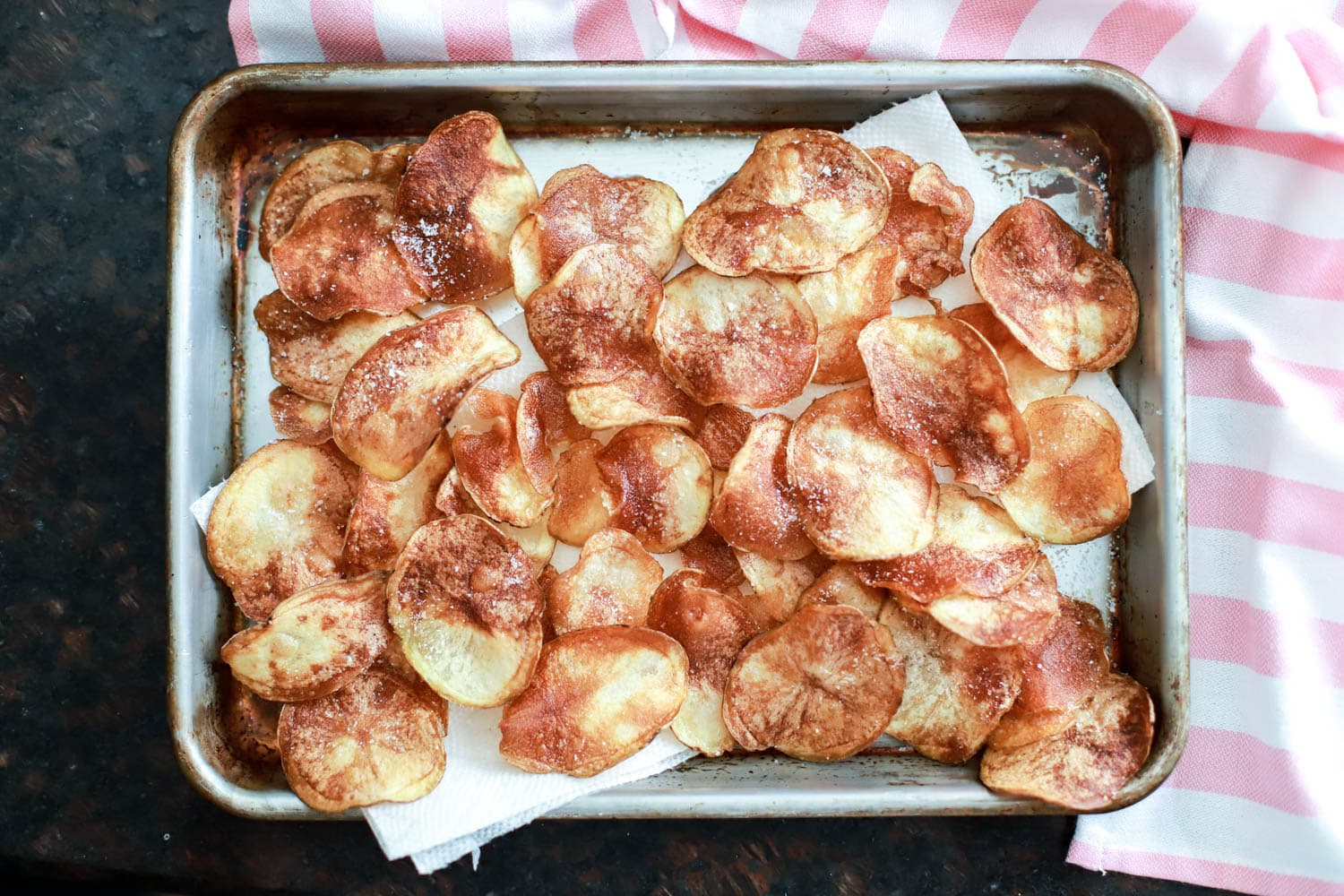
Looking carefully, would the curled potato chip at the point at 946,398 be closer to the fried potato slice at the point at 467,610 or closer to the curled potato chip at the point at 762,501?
the curled potato chip at the point at 762,501

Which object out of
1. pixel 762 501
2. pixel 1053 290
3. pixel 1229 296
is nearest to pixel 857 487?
pixel 762 501

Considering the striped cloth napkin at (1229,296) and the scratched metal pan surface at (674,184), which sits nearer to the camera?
the scratched metal pan surface at (674,184)

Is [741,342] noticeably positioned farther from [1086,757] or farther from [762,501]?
[1086,757]

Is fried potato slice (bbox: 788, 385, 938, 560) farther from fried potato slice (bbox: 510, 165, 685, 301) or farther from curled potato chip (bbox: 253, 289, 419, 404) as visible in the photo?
curled potato chip (bbox: 253, 289, 419, 404)

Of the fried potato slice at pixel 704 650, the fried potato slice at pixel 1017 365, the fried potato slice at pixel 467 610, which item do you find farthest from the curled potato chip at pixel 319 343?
the fried potato slice at pixel 1017 365

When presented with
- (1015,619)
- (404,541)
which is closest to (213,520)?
(404,541)
